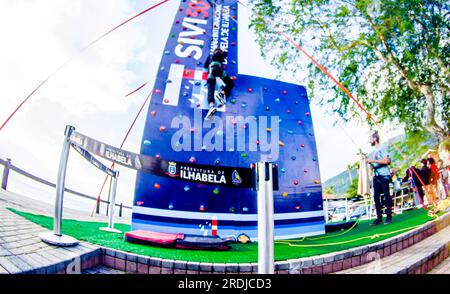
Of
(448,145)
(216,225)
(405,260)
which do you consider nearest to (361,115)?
(448,145)

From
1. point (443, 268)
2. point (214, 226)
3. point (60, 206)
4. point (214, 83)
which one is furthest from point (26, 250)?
point (443, 268)

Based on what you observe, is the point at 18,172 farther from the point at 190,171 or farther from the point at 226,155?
the point at 226,155

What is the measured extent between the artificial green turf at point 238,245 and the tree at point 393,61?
1.96 feet

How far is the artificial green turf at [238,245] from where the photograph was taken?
1.07m

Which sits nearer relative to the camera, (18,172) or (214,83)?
(18,172)

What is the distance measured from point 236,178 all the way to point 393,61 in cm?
133

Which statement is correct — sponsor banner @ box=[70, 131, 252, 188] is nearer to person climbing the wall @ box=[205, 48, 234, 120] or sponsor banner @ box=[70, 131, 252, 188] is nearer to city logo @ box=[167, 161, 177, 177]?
city logo @ box=[167, 161, 177, 177]

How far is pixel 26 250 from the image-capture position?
0.91m

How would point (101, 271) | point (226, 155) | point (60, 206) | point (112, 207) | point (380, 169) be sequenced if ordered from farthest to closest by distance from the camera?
point (226, 155)
point (112, 207)
point (380, 169)
point (60, 206)
point (101, 271)

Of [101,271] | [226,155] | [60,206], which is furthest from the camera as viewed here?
[226,155]

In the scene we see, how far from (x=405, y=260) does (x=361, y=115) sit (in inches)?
33.8

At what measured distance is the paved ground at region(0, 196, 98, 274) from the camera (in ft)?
2.71

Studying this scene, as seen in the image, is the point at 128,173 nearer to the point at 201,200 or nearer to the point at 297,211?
the point at 201,200

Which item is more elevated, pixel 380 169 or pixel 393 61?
pixel 393 61
